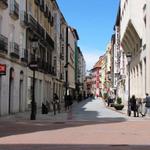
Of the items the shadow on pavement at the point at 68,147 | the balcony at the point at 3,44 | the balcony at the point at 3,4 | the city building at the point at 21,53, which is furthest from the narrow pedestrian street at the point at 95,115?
the shadow on pavement at the point at 68,147

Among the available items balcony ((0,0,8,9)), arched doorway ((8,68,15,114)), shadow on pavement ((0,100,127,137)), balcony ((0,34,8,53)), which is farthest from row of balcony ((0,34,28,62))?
shadow on pavement ((0,100,127,137))

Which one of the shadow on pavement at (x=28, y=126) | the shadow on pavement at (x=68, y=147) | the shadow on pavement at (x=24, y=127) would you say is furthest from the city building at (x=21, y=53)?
the shadow on pavement at (x=68, y=147)

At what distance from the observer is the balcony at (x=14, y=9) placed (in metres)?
38.7

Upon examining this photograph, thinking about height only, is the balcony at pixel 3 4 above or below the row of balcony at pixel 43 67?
above

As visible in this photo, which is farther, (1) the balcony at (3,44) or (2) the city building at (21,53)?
(2) the city building at (21,53)

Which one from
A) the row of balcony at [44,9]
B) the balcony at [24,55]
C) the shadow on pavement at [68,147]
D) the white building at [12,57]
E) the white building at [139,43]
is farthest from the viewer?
the row of balcony at [44,9]

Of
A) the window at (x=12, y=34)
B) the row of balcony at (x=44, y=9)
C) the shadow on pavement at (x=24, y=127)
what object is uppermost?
the row of balcony at (x=44, y=9)

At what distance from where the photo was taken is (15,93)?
4184 centimetres

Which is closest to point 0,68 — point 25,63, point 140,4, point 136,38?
point 25,63

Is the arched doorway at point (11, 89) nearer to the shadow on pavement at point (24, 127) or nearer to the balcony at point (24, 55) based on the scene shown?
the balcony at point (24, 55)

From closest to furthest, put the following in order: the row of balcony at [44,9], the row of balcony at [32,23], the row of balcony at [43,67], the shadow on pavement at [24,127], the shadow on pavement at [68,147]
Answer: the shadow on pavement at [68,147]
the shadow on pavement at [24,127]
the row of balcony at [32,23]
the row of balcony at [44,9]
the row of balcony at [43,67]

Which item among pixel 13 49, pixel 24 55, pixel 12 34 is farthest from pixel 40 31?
pixel 13 49

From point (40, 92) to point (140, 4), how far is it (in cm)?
1607

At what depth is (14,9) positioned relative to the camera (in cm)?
3956
